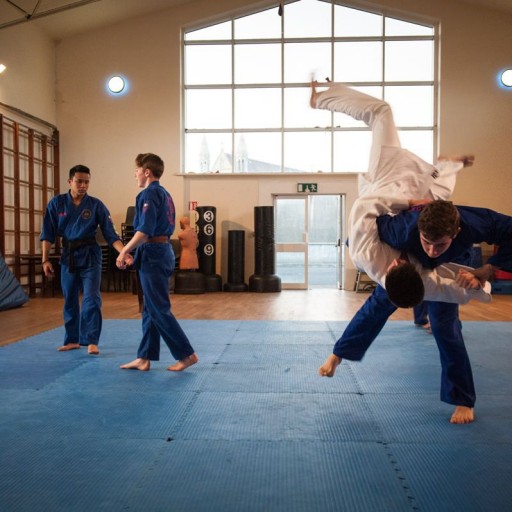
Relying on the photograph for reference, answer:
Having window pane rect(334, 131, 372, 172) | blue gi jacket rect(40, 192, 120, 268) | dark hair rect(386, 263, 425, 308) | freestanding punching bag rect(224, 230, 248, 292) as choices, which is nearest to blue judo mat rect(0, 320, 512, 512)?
dark hair rect(386, 263, 425, 308)

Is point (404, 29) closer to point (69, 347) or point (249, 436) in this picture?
point (69, 347)

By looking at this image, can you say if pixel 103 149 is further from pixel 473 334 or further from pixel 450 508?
pixel 450 508

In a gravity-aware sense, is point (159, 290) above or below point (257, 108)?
below

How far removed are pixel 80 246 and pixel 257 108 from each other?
7.62 m

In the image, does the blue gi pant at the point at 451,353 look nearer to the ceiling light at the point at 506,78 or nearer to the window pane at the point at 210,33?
the ceiling light at the point at 506,78

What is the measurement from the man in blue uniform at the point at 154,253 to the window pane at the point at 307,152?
7682mm

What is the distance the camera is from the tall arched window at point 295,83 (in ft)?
35.1

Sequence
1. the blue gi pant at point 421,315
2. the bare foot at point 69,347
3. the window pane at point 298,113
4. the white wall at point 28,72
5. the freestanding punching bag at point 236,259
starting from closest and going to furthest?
the bare foot at point 69,347, the blue gi pant at point 421,315, the white wall at point 28,72, the freestanding punching bag at point 236,259, the window pane at point 298,113

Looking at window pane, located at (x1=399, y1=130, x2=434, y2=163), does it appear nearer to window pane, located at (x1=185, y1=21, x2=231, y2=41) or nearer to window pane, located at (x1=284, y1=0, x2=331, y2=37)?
window pane, located at (x1=284, y1=0, x2=331, y2=37)

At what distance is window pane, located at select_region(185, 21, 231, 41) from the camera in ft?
35.9

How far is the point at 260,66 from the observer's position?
10883 millimetres

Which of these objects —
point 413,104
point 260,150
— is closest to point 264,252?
point 260,150

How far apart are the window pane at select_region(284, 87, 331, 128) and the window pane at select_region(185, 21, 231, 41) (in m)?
1.83

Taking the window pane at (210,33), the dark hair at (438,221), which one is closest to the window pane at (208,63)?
the window pane at (210,33)
